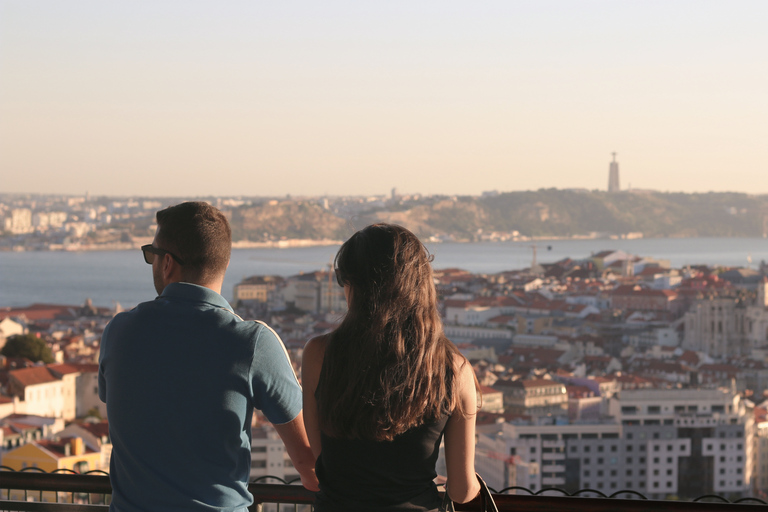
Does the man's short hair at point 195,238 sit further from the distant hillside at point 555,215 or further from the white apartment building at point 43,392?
the distant hillside at point 555,215

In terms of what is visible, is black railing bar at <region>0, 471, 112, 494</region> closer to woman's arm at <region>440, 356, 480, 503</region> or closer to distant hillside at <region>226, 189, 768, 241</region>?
woman's arm at <region>440, 356, 480, 503</region>

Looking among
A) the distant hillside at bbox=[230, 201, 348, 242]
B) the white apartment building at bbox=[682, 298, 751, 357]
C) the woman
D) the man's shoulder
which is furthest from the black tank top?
the distant hillside at bbox=[230, 201, 348, 242]

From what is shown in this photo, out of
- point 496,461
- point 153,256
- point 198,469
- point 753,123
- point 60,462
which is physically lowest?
point 496,461

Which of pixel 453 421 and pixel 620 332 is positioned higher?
pixel 453 421

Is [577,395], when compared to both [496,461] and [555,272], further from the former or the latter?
[555,272]

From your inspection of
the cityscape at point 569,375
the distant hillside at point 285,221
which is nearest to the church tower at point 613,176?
the cityscape at point 569,375

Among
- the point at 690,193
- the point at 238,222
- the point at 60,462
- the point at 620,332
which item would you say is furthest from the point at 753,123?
the point at 60,462

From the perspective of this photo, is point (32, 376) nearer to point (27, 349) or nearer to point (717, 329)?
point (27, 349)
